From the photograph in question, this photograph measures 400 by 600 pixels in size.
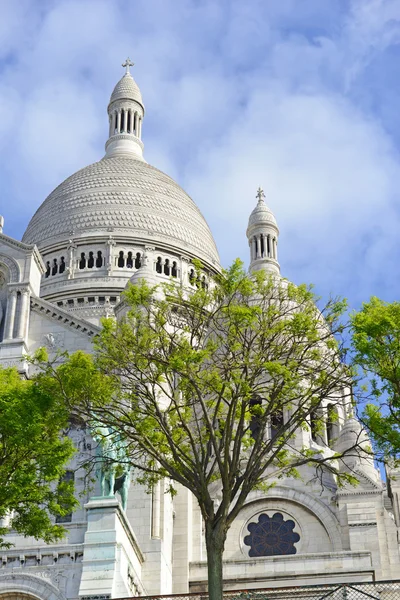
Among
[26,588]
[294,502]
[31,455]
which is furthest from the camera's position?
[294,502]

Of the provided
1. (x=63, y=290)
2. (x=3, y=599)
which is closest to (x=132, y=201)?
(x=63, y=290)

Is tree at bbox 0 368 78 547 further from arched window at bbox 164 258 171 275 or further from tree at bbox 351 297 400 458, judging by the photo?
arched window at bbox 164 258 171 275

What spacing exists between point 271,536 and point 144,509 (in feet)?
26.1

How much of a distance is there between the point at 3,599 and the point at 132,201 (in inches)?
1646

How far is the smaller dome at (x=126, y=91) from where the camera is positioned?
3172 inches

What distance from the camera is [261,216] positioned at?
186ft

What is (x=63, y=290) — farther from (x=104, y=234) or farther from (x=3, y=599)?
(x=3, y=599)

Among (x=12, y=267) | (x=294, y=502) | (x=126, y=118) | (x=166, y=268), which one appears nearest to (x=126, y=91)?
(x=126, y=118)

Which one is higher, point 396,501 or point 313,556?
point 396,501

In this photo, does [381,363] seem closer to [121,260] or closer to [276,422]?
[276,422]

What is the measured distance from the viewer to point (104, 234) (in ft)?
212

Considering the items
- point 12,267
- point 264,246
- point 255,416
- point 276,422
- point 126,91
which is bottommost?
point 255,416

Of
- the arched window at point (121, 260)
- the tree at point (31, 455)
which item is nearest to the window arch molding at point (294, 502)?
the tree at point (31, 455)

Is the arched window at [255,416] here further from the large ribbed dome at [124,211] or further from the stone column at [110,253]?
the large ribbed dome at [124,211]
